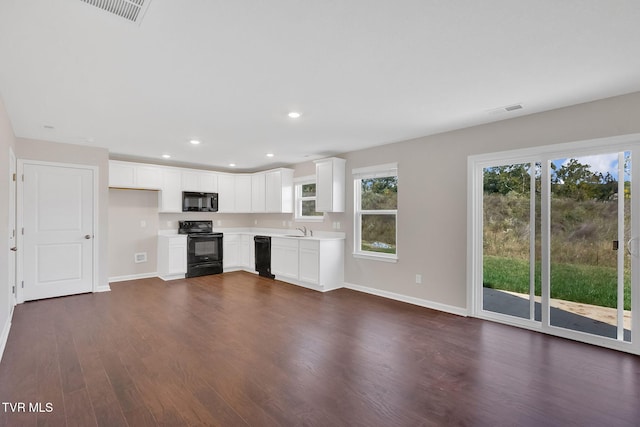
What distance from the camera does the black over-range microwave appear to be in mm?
6387

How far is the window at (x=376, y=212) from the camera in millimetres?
4871

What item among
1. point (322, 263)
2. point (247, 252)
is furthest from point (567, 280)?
point (247, 252)

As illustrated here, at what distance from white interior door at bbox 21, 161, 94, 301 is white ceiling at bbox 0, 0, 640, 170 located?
102cm

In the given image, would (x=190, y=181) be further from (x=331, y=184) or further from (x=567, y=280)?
(x=567, y=280)

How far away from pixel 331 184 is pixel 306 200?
1.21 metres

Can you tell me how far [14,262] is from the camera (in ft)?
13.8

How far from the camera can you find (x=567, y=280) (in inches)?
129

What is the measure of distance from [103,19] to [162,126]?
7.36ft

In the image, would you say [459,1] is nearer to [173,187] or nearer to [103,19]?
[103,19]

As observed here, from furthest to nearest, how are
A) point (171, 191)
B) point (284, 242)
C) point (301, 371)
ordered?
point (171, 191) → point (284, 242) → point (301, 371)

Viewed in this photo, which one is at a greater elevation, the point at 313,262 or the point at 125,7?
the point at 125,7

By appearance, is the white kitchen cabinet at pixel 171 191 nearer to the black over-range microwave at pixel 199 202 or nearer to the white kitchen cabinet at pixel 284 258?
the black over-range microwave at pixel 199 202

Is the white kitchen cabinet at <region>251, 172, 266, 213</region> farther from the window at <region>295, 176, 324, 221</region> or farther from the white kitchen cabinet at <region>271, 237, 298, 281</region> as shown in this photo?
the white kitchen cabinet at <region>271, 237, 298, 281</region>

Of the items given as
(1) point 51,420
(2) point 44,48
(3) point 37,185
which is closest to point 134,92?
(2) point 44,48
